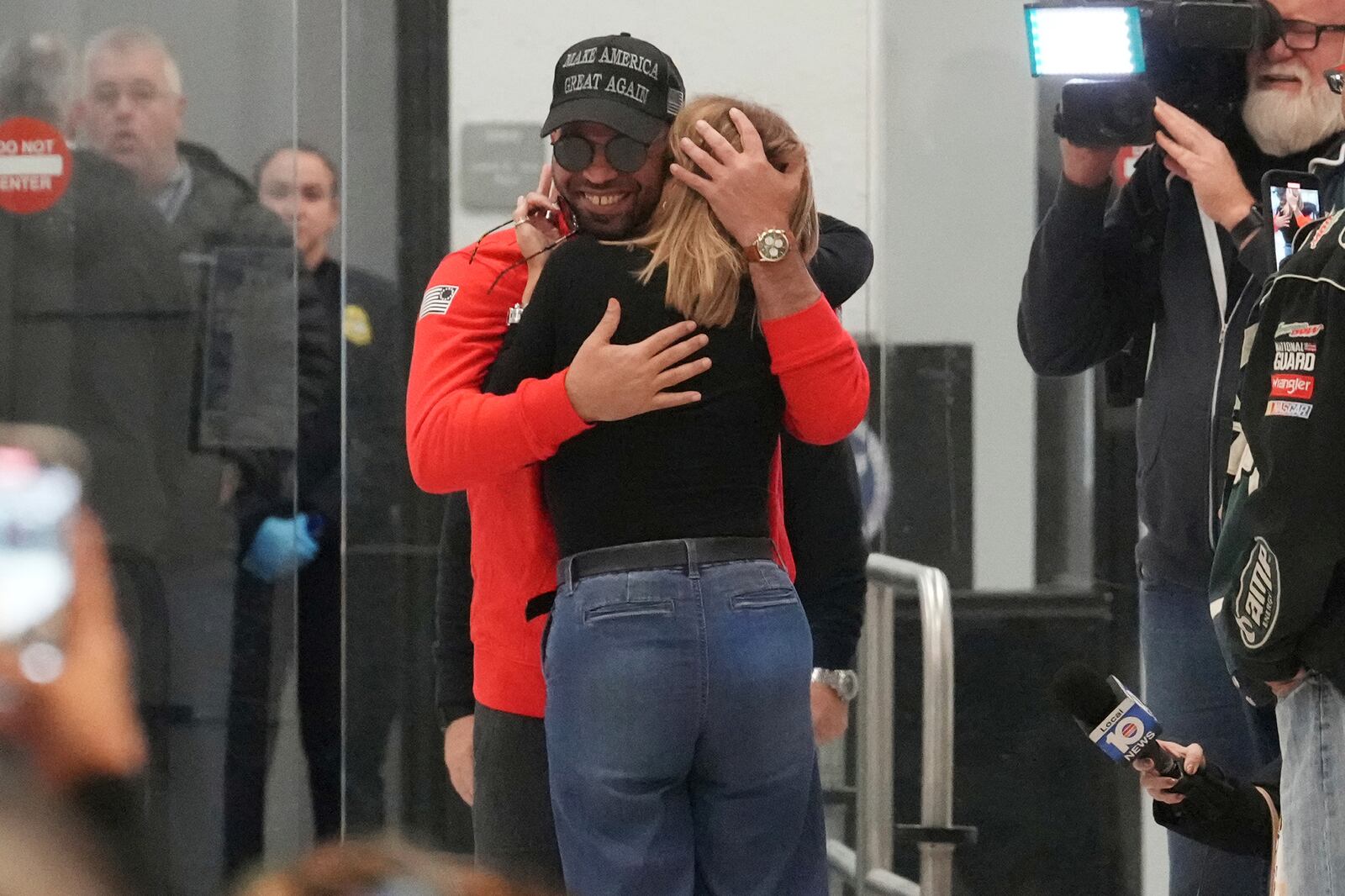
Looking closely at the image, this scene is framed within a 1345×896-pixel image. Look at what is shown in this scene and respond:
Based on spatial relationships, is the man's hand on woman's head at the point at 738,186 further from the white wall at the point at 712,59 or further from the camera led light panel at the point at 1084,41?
the white wall at the point at 712,59

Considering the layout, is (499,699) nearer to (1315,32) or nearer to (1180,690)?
(1180,690)

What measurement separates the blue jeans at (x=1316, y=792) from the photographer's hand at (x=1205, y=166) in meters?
0.90

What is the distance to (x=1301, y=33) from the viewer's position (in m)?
3.05

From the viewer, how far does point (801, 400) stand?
2377mm

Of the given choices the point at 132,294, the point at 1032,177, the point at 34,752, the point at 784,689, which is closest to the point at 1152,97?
the point at 1032,177

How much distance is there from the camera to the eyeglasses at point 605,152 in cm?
242

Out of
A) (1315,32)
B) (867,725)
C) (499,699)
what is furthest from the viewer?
(867,725)

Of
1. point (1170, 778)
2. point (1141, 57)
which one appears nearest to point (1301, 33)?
point (1141, 57)

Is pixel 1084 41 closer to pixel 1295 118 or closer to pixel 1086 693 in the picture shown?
pixel 1295 118

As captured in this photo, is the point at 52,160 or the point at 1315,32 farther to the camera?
the point at 52,160

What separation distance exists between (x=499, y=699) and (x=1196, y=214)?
139 centimetres

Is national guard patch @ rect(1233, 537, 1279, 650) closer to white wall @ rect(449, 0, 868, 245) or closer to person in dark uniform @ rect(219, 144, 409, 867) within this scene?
white wall @ rect(449, 0, 868, 245)

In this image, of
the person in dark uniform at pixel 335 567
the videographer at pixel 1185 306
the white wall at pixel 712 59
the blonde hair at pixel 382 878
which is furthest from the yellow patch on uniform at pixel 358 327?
the blonde hair at pixel 382 878

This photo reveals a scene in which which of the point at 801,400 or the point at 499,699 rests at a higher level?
the point at 801,400
